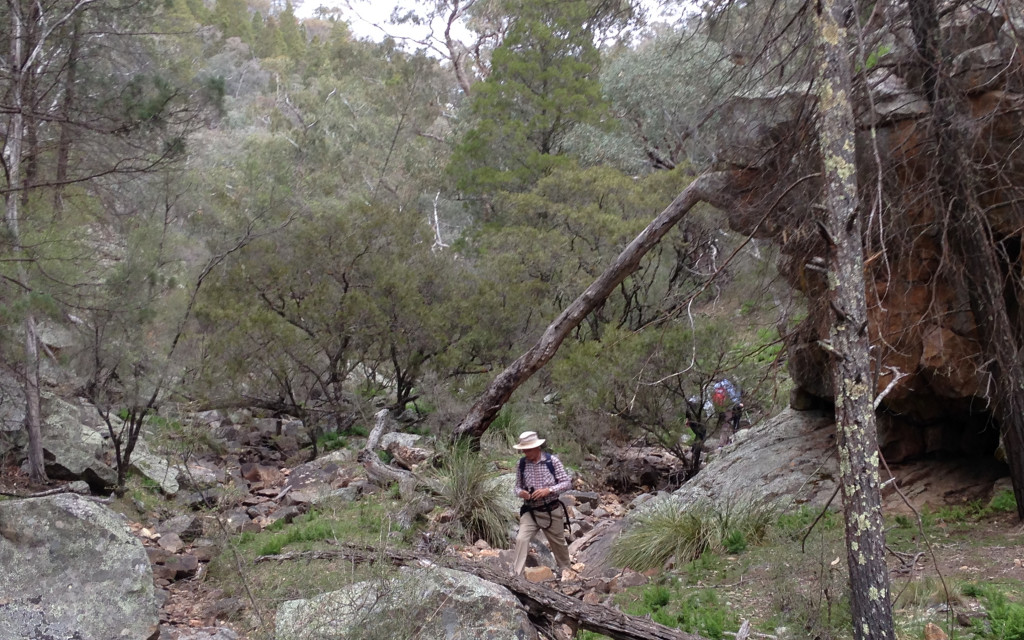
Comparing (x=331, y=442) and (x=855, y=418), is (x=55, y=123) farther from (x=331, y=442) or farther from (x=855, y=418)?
(x=855, y=418)

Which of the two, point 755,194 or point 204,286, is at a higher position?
point 204,286

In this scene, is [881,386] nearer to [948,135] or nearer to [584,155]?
[948,135]

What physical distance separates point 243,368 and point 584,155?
13.0 metres

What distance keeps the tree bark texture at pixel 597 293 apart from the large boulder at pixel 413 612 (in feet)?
15.7

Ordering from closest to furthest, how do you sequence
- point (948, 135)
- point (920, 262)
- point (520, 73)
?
point (948, 135) → point (920, 262) → point (520, 73)

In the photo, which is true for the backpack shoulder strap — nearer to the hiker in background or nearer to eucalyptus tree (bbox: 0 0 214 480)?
eucalyptus tree (bbox: 0 0 214 480)

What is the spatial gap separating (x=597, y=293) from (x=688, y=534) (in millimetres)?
2976

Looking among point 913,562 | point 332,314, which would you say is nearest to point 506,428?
point 332,314

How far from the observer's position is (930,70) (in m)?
6.91

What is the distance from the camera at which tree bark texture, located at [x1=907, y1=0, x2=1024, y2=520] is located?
635 centimetres

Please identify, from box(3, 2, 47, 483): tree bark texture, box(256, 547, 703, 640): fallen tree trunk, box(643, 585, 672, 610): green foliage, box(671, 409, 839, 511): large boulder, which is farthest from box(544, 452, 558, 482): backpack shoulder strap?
box(3, 2, 47, 483): tree bark texture

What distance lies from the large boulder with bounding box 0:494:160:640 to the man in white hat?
3.32 meters

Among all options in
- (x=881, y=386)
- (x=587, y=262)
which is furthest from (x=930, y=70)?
(x=587, y=262)

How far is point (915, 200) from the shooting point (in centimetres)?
640
